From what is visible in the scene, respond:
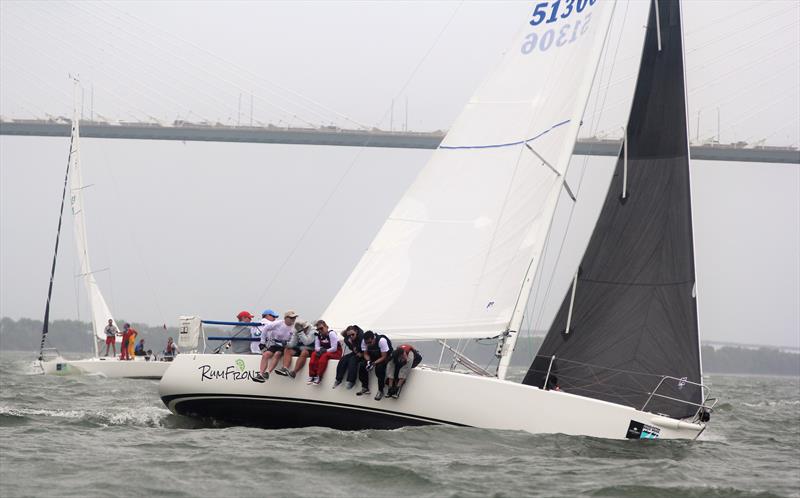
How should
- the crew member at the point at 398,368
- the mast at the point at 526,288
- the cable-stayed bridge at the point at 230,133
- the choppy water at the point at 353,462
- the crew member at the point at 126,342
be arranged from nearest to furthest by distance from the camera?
the choppy water at the point at 353,462 < the crew member at the point at 398,368 < the mast at the point at 526,288 < the crew member at the point at 126,342 < the cable-stayed bridge at the point at 230,133

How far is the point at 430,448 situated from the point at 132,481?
1.79 metres

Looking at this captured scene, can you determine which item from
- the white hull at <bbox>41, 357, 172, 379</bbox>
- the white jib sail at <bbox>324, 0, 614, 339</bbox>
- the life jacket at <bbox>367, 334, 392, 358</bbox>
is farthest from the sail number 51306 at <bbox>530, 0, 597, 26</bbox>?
the white hull at <bbox>41, 357, 172, 379</bbox>

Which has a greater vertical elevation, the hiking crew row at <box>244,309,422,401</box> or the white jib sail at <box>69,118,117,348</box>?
the white jib sail at <box>69,118,117,348</box>

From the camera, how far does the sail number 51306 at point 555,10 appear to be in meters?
7.48

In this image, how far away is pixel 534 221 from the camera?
Answer: 23.5 ft

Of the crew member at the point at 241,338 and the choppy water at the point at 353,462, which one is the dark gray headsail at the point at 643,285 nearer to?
the choppy water at the point at 353,462

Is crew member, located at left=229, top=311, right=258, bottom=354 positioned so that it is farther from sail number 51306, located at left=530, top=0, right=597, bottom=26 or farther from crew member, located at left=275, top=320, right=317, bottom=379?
sail number 51306, located at left=530, top=0, right=597, bottom=26

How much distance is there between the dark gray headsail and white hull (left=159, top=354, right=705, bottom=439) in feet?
1.60

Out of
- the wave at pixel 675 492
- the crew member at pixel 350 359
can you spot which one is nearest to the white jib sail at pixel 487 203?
the crew member at pixel 350 359

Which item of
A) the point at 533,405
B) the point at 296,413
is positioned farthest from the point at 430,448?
the point at 296,413

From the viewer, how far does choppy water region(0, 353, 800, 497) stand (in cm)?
477

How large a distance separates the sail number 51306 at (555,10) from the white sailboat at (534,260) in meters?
0.01

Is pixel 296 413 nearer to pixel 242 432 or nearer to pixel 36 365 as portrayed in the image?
pixel 242 432

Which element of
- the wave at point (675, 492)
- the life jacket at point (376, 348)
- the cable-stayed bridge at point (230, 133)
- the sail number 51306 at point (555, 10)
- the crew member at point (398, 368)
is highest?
the cable-stayed bridge at point (230, 133)
